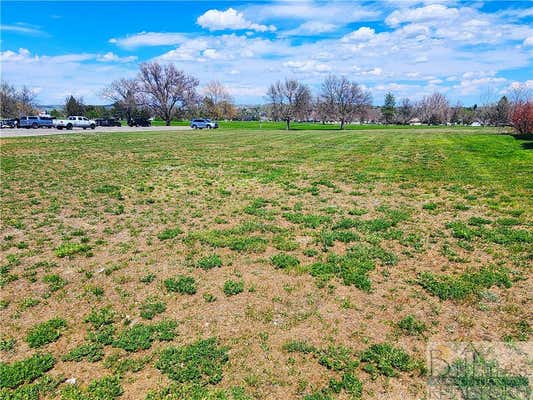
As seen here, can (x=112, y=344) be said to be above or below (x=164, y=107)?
below

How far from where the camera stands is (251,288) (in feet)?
16.0

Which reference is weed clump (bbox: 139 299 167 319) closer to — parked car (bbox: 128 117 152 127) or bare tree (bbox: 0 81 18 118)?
parked car (bbox: 128 117 152 127)

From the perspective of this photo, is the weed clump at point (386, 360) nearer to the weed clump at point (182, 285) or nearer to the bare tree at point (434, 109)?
the weed clump at point (182, 285)

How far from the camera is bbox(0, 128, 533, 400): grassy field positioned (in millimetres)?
3334

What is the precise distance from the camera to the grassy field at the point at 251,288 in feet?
10.9

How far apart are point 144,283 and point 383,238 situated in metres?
4.46

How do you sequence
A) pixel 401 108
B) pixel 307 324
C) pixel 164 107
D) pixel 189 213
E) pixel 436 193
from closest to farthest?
pixel 307 324
pixel 189 213
pixel 436 193
pixel 164 107
pixel 401 108

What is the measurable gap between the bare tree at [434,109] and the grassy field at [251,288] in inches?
4595

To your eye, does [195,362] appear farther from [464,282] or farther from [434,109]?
[434,109]

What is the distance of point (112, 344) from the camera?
12.3 feet

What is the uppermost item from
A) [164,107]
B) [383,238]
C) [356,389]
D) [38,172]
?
[164,107]

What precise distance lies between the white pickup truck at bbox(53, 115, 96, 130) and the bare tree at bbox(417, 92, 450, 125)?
10121 cm

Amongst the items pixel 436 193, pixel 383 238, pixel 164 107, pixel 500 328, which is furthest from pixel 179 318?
pixel 164 107

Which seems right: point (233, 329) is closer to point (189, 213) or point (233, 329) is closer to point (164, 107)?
point (189, 213)
